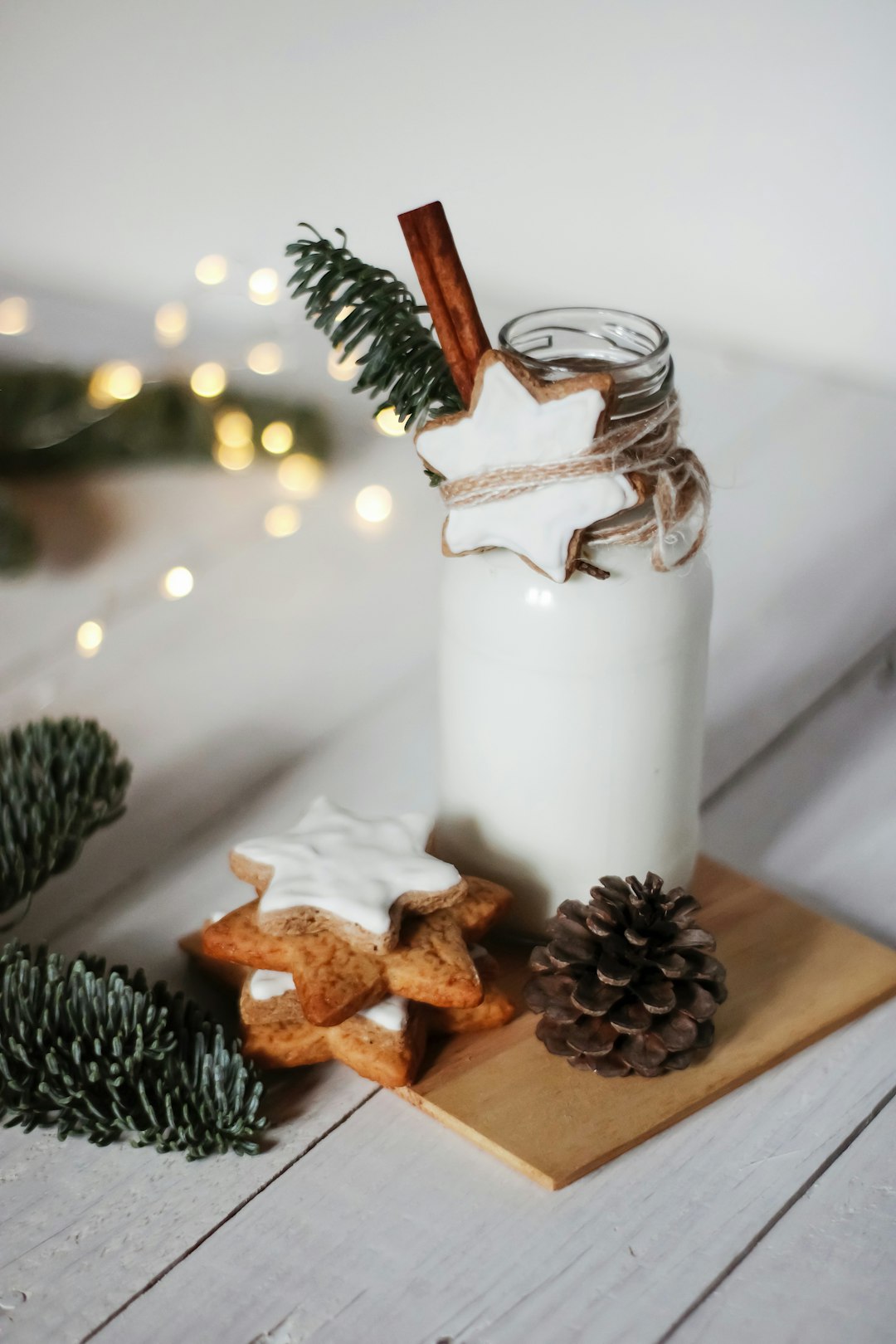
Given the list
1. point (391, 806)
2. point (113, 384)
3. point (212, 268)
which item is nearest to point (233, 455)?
point (113, 384)

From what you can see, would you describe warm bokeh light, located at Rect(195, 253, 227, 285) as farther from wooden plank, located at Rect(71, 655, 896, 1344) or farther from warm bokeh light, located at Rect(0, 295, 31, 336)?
wooden plank, located at Rect(71, 655, 896, 1344)

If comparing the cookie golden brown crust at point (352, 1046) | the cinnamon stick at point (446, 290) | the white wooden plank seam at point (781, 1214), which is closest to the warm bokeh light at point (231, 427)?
the cinnamon stick at point (446, 290)

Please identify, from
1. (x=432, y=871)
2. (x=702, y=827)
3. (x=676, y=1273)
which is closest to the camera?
(x=676, y=1273)

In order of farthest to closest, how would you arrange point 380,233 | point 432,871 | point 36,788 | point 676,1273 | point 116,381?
point 380,233 → point 116,381 → point 36,788 → point 432,871 → point 676,1273

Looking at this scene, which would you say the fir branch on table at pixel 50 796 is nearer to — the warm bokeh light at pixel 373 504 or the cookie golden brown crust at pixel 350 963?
the cookie golden brown crust at pixel 350 963

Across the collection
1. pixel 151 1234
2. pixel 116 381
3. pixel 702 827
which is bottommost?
pixel 702 827

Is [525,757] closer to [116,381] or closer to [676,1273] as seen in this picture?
[676,1273]

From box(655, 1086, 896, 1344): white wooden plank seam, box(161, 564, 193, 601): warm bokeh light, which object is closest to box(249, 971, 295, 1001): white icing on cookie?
box(655, 1086, 896, 1344): white wooden plank seam

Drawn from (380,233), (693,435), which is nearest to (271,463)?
(380,233)
